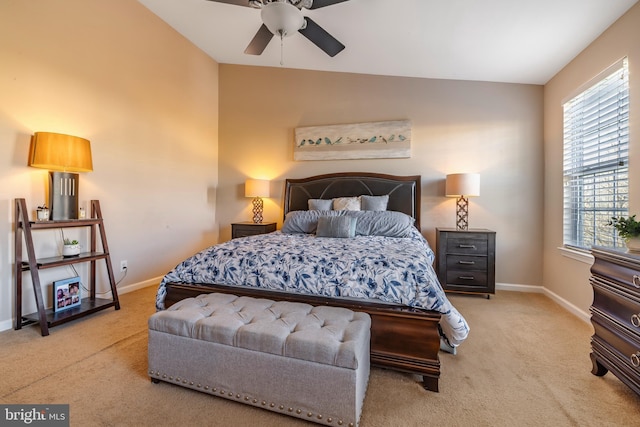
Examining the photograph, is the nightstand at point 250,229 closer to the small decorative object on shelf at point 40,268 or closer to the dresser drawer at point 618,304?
the small decorative object on shelf at point 40,268

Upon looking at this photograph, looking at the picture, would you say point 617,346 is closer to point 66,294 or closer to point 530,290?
point 530,290

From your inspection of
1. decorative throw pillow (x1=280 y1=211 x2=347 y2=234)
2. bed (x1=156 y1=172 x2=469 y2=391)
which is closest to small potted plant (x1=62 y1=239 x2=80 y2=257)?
bed (x1=156 y1=172 x2=469 y2=391)

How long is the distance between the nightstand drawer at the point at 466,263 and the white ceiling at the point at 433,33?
87.7 inches

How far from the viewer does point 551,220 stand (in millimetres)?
3297

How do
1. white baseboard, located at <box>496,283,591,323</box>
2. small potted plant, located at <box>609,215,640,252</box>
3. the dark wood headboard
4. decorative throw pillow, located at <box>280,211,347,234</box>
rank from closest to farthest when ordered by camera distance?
small potted plant, located at <box>609,215,640,252</box>
white baseboard, located at <box>496,283,591,323</box>
decorative throw pillow, located at <box>280,211,347,234</box>
the dark wood headboard

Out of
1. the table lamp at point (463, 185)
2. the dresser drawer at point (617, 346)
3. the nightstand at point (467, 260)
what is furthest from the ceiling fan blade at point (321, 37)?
the dresser drawer at point (617, 346)

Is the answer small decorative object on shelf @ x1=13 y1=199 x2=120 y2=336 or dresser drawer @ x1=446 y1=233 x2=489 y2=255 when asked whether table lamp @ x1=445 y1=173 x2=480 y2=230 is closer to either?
dresser drawer @ x1=446 y1=233 x2=489 y2=255

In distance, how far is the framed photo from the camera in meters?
2.51

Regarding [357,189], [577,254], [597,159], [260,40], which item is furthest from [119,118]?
[577,254]

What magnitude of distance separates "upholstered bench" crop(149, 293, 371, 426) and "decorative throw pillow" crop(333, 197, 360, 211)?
2080 mm

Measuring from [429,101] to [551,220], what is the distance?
82.1 inches

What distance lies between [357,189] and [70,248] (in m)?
3.19

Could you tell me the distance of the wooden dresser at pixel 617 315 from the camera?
145cm

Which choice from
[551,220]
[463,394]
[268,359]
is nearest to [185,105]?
[268,359]
